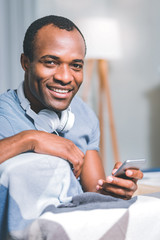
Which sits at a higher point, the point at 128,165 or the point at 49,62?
the point at 49,62

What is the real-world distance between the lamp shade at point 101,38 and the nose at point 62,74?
153 centimetres

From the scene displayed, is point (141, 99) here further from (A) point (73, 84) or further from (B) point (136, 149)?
(A) point (73, 84)

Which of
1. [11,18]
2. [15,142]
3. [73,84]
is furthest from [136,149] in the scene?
[15,142]

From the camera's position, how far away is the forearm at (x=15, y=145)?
2.37 feet

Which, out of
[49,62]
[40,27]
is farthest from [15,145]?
[40,27]

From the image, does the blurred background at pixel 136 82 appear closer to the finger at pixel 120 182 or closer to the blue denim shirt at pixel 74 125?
the blue denim shirt at pixel 74 125

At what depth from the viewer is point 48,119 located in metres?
0.92

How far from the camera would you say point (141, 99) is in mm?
3070

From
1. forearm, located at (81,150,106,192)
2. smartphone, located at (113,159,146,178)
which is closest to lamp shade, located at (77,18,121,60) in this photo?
forearm, located at (81,150,106,192)

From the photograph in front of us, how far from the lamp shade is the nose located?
153 centimetres

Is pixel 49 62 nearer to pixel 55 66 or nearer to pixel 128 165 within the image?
pixel 55 66

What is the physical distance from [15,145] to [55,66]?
0.31 metres

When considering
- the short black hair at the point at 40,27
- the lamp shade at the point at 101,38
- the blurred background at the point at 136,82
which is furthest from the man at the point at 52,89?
the blurred background at the point at 136,82

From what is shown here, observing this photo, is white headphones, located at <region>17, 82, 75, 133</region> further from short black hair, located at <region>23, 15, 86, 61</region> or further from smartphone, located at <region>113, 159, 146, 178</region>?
smartphone, located at <region>113, 159, 146, 178</region>
